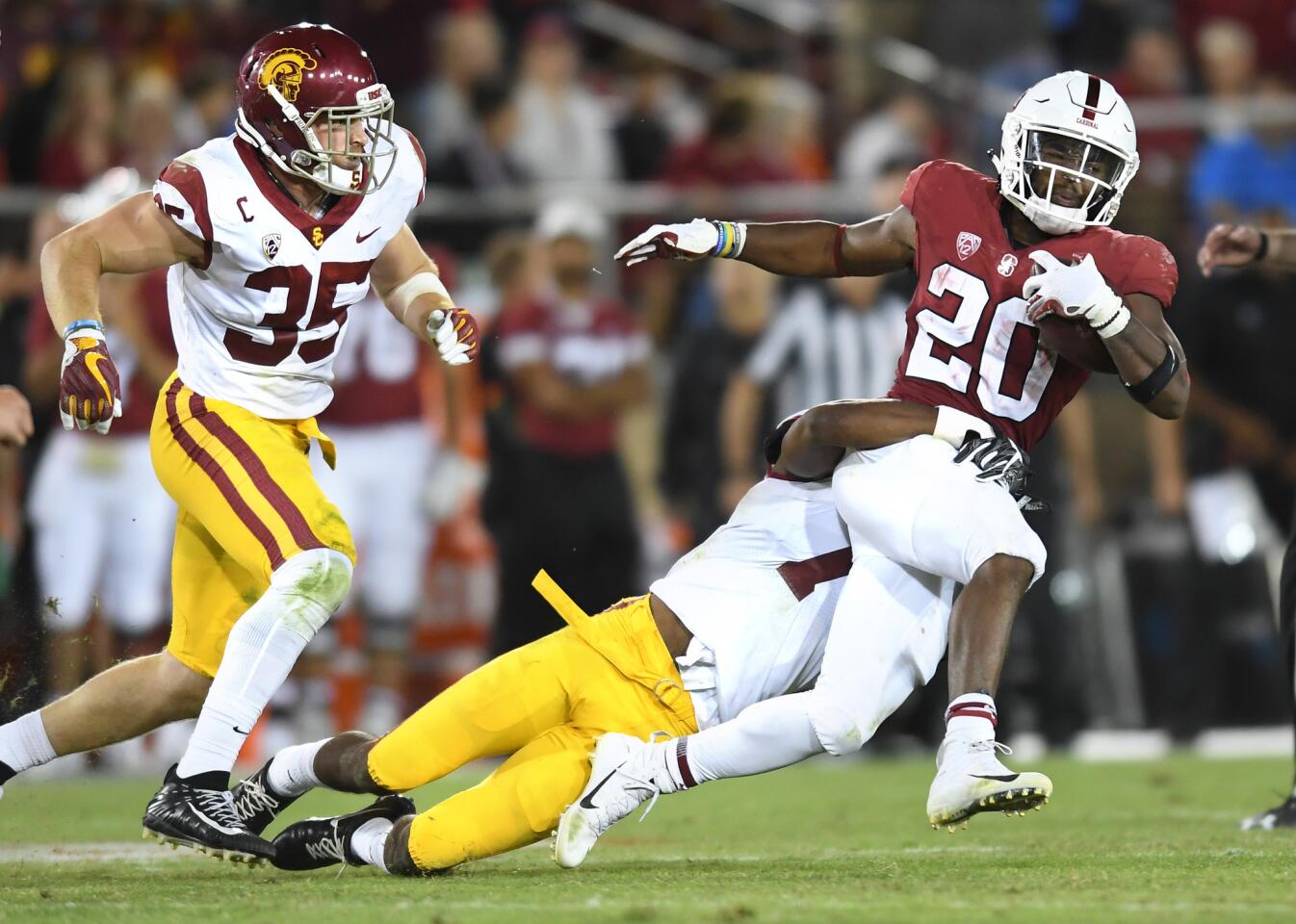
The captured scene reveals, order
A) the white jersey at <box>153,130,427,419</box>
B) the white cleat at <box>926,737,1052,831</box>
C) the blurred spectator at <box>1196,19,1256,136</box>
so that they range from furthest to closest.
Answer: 1. the blurred spectator at <box>1196,19,1256,136</box>
2. the white jersey at <box>153,130,427,419</box>
3. the white cleat at <box>926,737,1052,831</box>

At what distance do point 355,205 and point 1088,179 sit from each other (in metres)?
1.78

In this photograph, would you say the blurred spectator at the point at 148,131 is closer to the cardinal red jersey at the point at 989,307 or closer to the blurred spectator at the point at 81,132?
the blurred spectator at the point at 81,132

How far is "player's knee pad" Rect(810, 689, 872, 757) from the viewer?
4297 millimetres

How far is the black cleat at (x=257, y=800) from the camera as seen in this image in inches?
179

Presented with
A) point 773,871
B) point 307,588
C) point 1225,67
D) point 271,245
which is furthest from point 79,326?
point 1225,67

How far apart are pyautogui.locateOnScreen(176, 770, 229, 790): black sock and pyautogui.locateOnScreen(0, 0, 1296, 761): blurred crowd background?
3461 mm

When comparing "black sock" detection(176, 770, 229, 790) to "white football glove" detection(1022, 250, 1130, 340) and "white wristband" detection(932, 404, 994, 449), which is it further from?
"white football glove" detection(1022, 250, 1130, 340)

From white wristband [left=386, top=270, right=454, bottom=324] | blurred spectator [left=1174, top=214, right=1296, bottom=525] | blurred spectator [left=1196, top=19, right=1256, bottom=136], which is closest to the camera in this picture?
white wristband [left=386, top=270, right=454, bottom=324]

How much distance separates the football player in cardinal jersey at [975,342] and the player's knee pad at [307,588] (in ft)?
2.57

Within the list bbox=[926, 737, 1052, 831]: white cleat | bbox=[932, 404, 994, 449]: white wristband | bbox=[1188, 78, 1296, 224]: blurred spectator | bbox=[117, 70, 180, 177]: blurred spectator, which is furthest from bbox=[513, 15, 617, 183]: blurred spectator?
bbox=[926, 737, 1052, 831]: white cleat

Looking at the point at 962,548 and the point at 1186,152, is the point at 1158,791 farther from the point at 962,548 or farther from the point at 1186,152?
the point at 1186,152

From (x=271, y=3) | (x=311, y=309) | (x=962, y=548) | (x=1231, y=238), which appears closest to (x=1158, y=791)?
(x=1231, y=238)

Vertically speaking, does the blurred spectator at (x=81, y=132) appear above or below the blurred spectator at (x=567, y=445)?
above

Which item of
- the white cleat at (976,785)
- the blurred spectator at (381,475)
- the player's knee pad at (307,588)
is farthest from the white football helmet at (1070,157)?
the blurred spectator at (381,475)
